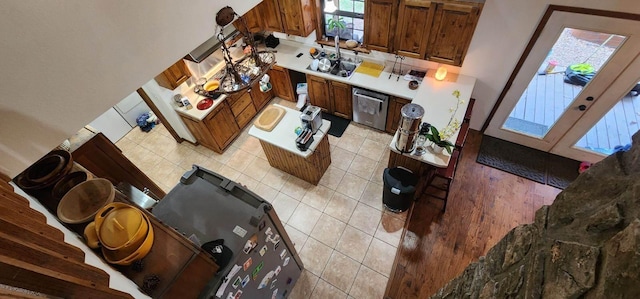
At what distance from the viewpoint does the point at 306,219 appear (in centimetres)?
363

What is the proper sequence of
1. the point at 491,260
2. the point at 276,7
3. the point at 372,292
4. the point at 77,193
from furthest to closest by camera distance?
the point at 276,7
the point at 372,292
the point at 77,193
the point at 491,260

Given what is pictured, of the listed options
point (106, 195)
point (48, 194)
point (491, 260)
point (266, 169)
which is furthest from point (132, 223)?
point (266, 169)

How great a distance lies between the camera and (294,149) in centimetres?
341

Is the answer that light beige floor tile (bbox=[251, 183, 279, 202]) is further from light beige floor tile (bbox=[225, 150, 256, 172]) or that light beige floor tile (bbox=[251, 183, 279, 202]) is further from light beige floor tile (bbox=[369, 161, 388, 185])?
light beige floor tile (bbox=[369, 161, 388, 185])

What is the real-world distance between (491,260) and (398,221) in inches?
96.5

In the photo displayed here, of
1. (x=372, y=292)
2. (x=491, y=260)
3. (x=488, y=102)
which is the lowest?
(x=372, y=292)

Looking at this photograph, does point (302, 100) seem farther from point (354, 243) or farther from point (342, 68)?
point (354, 243)

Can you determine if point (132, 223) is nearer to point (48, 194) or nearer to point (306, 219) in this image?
point (48, 194)

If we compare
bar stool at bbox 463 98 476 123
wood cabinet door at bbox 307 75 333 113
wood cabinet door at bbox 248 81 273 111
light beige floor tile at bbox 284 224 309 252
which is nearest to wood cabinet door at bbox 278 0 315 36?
wood cabinet door at bbox 307 75 333 113

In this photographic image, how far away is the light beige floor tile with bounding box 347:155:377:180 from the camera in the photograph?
400cm

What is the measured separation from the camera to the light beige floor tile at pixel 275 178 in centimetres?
403

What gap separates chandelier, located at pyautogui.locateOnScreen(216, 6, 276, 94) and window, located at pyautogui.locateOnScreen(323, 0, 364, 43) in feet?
6.65

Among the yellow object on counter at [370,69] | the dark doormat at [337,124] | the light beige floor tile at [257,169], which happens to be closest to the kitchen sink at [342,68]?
the yellow object on counter at [370,69]

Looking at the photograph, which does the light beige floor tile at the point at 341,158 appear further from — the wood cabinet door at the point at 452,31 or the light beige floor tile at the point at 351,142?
the wood cabinet door at the point at 452,31
